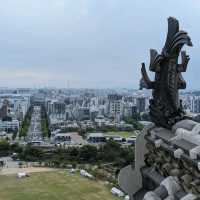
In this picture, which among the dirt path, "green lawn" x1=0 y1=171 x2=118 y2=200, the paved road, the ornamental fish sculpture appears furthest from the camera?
the paved road

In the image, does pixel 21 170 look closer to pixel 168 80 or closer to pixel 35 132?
pixel 35 132

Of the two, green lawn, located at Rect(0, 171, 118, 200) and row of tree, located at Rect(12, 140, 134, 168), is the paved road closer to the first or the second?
row of tree, located at Rect(12, 140, 134, 168)

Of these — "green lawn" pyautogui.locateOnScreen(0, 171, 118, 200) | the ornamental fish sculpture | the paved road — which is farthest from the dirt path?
the ornamental fish sculpture

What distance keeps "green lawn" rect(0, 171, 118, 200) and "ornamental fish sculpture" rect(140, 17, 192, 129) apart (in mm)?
14737

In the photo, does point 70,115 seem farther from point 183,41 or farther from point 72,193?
point 183,41

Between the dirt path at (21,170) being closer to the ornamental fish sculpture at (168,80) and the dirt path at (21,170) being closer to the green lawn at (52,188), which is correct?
the green lawn at (52,188)

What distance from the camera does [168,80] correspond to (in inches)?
127

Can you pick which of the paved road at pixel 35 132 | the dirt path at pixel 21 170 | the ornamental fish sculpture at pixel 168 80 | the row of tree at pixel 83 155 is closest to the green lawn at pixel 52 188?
the dirt path at pixel 21 170

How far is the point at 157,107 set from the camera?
3.24 m

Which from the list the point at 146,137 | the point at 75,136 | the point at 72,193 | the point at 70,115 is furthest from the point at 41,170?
the point at 70,115

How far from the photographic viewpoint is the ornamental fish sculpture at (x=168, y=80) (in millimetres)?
3166

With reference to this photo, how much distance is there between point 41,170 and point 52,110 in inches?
1621

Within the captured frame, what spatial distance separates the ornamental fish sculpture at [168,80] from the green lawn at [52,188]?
48.4 ft

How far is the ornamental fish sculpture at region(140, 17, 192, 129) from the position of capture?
3.17 metres
